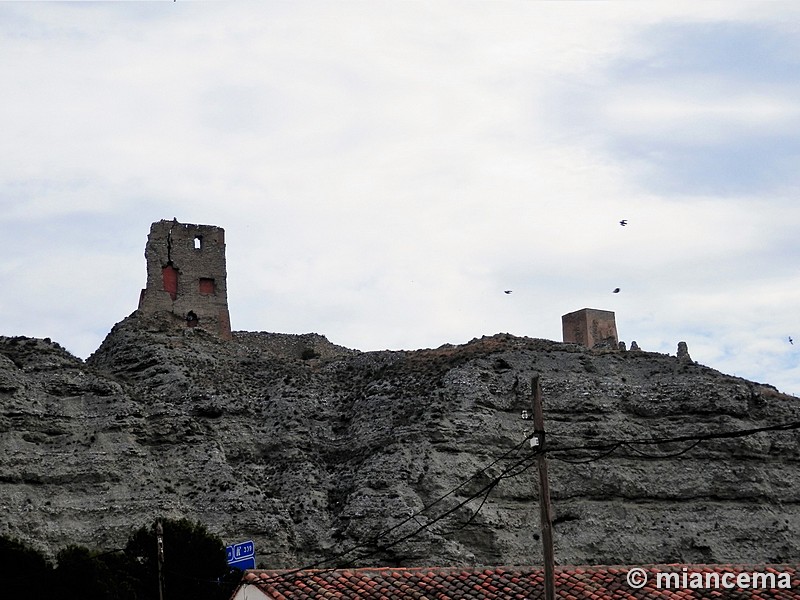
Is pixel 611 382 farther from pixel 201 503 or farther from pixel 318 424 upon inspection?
pixel 201 503

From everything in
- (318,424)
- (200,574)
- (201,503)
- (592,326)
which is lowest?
(200,574)

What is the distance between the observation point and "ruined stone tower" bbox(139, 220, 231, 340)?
70.8 meters

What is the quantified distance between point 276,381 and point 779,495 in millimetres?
22396

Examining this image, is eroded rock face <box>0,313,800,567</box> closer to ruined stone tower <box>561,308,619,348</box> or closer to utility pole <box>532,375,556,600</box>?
ruined stone tower <box>561,308,619,348</box>

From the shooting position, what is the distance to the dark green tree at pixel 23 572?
45719mm

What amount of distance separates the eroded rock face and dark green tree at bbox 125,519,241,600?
5335mm

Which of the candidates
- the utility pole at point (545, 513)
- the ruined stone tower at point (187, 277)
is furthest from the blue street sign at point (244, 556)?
the ruined stone tower at point (187, 277)

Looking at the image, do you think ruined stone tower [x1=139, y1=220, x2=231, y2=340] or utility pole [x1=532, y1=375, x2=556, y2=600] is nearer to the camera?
utility pole [x1=532, y1=375, x2=556, y2=600]

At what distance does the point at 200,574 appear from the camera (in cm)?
4956

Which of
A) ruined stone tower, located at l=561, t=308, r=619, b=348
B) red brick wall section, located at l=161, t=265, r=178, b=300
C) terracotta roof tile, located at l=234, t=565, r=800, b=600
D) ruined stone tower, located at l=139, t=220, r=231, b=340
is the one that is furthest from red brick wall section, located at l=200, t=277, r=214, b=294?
terracotta roof tile, located at l=234, t=565, r=800, b=600

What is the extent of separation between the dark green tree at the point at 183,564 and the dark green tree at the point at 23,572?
3.01m

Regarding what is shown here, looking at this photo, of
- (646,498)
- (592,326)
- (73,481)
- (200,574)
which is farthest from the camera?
(592,326)

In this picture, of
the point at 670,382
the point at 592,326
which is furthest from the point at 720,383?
the point at 592,326

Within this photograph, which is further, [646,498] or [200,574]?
[646,498]
